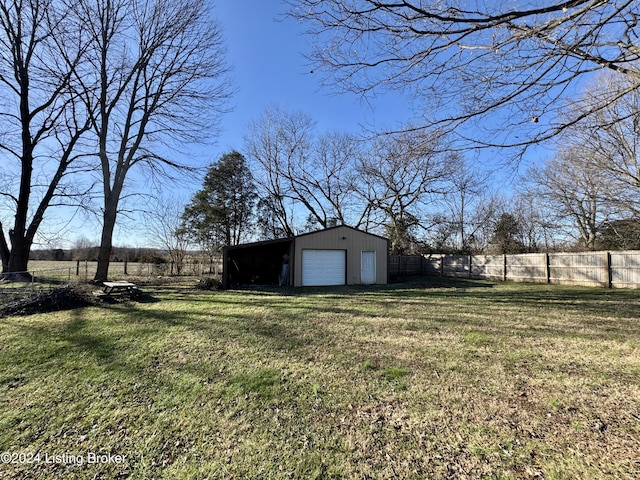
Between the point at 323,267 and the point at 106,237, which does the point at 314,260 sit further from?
the point at 106,237

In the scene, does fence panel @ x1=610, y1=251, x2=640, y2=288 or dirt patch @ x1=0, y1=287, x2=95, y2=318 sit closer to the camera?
dirt patch @ x1=0, y1=287, x2=95, y2=318

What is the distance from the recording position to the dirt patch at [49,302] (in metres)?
6.57

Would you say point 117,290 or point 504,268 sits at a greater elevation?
point 504,268

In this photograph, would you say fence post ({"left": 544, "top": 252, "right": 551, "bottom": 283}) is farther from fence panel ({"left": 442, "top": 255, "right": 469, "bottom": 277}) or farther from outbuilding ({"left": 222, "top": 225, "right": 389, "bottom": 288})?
outbuilding ({"left": 222, "top": 225, "right": 389, "bottom": 288})

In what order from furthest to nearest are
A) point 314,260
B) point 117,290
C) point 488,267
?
1. point 488,267
2. point 314,260
3. point 117,290

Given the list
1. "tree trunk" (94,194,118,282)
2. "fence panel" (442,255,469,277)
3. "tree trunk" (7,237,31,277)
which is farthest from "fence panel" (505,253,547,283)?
"tree trunk" (7,237,31,277)

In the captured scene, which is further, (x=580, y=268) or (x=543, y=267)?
(x=543, y=267)

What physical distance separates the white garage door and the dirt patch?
7525 millimetres

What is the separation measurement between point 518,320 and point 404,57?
536 cm

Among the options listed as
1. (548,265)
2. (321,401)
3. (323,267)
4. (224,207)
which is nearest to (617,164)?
(548,265)

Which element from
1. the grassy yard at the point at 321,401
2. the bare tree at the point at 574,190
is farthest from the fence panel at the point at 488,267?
the grassy yard at the point at 321,401

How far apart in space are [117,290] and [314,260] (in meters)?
7.29

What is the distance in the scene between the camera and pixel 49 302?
7.04m

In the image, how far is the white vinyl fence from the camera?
11555mm
